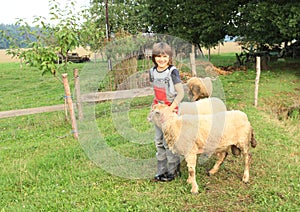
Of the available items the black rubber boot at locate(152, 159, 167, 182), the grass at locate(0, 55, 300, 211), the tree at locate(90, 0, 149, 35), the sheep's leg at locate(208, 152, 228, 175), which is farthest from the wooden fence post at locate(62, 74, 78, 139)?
the tree at locate(90, 0, 149, 35)

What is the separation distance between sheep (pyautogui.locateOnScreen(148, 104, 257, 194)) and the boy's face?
577 mm

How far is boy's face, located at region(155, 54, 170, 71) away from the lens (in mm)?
4293

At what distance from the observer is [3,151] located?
6.77 meters

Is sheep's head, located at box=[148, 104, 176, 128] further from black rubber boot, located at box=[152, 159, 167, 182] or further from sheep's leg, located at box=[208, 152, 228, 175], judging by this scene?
sheep's leg, located at box=[208, 152, 228, 175]

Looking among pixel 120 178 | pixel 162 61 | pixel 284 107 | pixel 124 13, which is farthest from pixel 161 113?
pixel 124 13

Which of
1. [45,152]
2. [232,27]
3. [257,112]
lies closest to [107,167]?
[45,152]

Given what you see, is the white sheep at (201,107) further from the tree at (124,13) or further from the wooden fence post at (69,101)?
the tree at (124,13)

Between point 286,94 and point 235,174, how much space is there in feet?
29.1

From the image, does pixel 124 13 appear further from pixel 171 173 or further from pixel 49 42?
pixel 171 173

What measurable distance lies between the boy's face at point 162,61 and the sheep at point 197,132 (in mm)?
577

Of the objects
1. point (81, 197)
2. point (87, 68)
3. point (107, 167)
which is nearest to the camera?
point (81, 197)

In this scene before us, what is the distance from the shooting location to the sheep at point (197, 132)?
14.2 feet

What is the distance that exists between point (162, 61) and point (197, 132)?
1151 millimetres

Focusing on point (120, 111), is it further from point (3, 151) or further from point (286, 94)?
point (286, 94)
